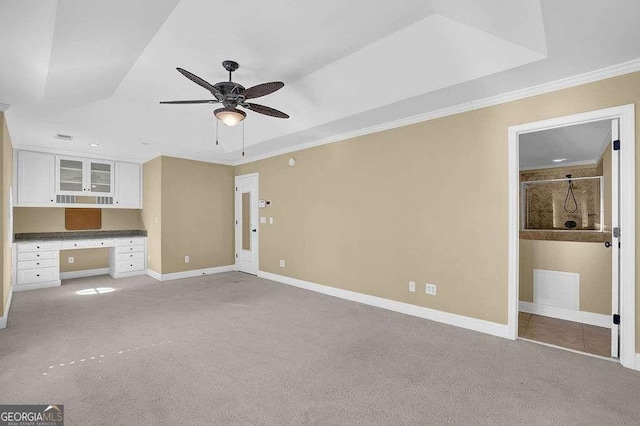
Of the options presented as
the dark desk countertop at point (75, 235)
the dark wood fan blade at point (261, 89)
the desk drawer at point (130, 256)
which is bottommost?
the desk drawer at point (130, 256)

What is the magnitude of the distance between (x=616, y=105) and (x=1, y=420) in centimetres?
490

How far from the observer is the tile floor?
2.86 m

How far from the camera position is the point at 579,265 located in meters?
3.59

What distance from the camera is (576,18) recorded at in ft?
6.28

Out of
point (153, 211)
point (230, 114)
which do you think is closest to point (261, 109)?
point (230, 114)

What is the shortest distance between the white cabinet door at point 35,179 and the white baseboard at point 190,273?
2.16 metres

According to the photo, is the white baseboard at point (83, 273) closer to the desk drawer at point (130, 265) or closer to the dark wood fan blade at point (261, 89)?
the desk drawer at point (130, 265)

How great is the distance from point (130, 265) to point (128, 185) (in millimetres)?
1624

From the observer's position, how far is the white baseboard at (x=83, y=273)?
5852mm

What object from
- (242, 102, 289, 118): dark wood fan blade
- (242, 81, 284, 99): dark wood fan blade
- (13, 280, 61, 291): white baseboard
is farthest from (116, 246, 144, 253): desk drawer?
(242, 81, 284, 99): dark wood fan blade

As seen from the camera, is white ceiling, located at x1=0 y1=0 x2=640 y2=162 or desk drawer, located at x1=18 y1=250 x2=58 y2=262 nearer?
white ceiling, located at x1=0 y1=0 x2=640 y2=162

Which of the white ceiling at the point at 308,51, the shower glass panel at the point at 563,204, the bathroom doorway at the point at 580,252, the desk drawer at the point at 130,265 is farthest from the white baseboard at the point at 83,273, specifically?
the shower glass panel at the point at 563,204

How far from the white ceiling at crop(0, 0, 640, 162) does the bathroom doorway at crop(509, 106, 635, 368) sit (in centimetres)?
82

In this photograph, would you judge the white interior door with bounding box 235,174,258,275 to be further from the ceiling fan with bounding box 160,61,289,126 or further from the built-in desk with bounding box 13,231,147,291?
the ceiling fan with bounding box 160,61,289,126
